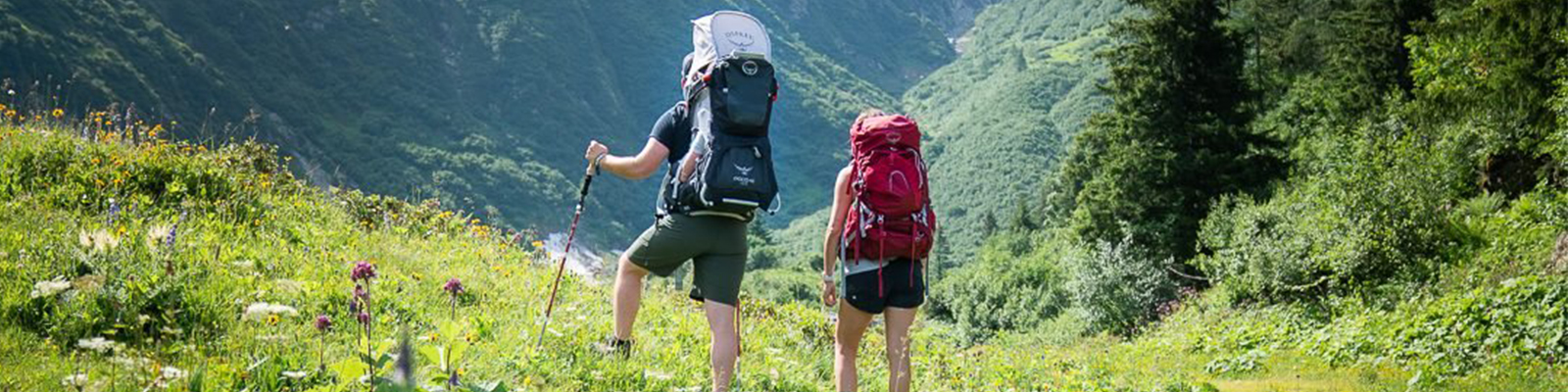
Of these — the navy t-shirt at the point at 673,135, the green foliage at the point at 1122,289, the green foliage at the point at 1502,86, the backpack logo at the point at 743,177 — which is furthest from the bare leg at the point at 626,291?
the green foliage at the point at 1122,289

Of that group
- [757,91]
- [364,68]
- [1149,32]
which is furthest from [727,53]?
[364,68]

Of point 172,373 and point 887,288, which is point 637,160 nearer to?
point 887,288

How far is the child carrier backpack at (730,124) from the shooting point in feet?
14.9

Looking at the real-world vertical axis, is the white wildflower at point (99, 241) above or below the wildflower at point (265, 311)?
above

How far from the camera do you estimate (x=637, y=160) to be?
461 centimetres

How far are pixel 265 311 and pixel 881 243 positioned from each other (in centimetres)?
247

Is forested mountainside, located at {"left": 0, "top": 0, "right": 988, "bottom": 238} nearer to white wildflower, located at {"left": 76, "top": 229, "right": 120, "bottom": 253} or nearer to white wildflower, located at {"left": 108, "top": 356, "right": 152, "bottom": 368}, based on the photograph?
white wildflower, located at {"left": 76, "top": 229, "right": 120, "bottom": 253}

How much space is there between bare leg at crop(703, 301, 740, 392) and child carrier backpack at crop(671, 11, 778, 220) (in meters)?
0.41

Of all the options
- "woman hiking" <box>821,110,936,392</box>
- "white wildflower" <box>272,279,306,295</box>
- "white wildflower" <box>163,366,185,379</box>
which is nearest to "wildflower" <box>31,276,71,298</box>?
"white wildflower" <box>163,366,185,379</box>

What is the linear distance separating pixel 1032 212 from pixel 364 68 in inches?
5126

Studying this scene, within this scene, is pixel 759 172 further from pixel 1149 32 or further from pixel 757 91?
pixel 1149 32

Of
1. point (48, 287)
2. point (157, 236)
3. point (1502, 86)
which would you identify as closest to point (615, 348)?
point (157, 236)

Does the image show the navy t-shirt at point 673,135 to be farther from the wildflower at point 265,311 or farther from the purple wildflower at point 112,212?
the purple wildflower at point 112,212

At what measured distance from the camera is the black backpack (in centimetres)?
453
